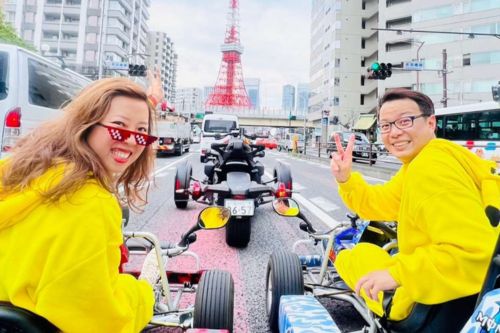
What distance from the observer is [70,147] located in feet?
3.48

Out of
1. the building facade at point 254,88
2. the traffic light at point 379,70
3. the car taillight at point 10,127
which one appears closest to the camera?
the car taillight at point 10,127

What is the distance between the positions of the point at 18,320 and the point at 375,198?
167 centimetres

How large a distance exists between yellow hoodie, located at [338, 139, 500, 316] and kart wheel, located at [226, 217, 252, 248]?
2.82 m

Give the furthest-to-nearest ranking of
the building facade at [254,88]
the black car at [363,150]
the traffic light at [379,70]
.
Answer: the building facade at [254,88] < the black car at [363,150] < the traffic light at [379,70]

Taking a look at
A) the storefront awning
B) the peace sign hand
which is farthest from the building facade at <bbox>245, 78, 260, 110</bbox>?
the peace sign hand

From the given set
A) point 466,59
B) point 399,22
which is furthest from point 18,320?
point 399,22

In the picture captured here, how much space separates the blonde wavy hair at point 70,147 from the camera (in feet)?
3.25

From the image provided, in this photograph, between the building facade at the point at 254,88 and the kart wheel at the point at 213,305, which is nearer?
the kart wheel at the point at 213,305

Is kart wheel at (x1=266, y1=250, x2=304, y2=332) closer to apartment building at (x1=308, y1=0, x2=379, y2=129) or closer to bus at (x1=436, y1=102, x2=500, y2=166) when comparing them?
bus at (x1=436, y1=102, x2=500, y2=166)

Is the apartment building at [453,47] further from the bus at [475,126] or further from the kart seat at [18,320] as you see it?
the kart seat at [18,320]

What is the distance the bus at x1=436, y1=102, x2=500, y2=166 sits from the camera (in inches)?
598

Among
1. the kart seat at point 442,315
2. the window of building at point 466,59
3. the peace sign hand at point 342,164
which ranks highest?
the window of building at point 466,59

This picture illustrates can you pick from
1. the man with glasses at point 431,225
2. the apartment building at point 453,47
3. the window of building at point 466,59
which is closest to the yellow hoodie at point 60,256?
the man with glasses at point 431,225

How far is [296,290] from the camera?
81.5 inches
